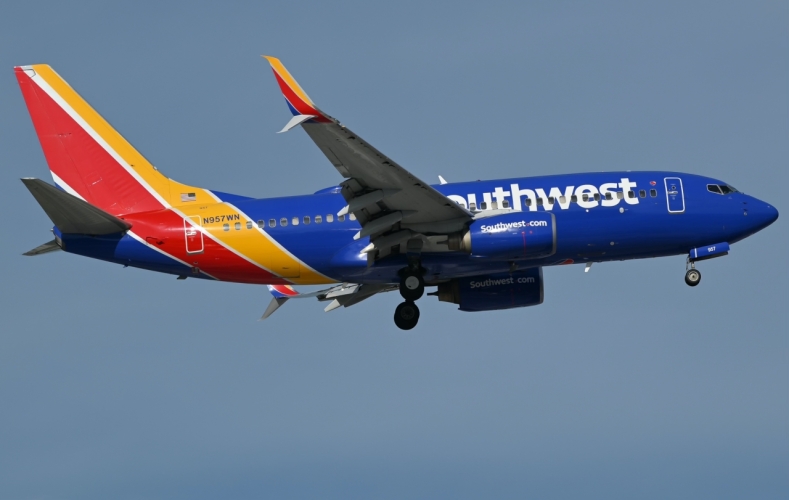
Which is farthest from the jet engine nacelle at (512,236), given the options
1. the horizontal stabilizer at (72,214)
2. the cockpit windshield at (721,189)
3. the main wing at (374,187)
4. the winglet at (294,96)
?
the horizontal stabilizer at (72,214)

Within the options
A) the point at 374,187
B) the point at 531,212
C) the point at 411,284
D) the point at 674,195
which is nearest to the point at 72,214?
the point at 374,187

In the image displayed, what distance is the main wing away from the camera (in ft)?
120

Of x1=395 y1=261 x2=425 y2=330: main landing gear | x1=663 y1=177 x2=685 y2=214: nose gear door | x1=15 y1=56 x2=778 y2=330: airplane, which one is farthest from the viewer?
x1=663 y1=177 x2=685 y2=214: nose gear door

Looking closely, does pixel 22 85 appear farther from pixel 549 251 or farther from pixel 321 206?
pixel 549 251

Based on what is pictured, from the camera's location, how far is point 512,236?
4219 centimetres

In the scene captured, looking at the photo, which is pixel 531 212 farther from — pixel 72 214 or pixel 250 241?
pixel 72 214

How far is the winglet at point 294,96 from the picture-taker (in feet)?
119

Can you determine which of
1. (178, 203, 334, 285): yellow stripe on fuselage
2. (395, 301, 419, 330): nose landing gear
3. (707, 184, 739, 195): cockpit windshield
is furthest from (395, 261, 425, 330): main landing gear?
(707, 184, 739, 195): cockpit windshield

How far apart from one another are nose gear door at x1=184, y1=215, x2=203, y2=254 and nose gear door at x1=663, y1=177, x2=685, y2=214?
56.1 feet

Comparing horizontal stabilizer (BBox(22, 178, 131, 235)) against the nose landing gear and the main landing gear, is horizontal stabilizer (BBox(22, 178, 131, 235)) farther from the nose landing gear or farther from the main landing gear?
the nose landing gear

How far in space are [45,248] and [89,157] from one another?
14.5ft

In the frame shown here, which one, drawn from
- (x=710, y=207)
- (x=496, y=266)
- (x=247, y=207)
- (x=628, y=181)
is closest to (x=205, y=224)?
(x=247, y=207)

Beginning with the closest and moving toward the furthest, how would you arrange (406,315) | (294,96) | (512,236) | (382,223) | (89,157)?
(294,96) < (512,236) < (382,223) < (406,315) < (89,157)

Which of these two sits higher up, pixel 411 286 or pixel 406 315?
Result: pixel 411 286
